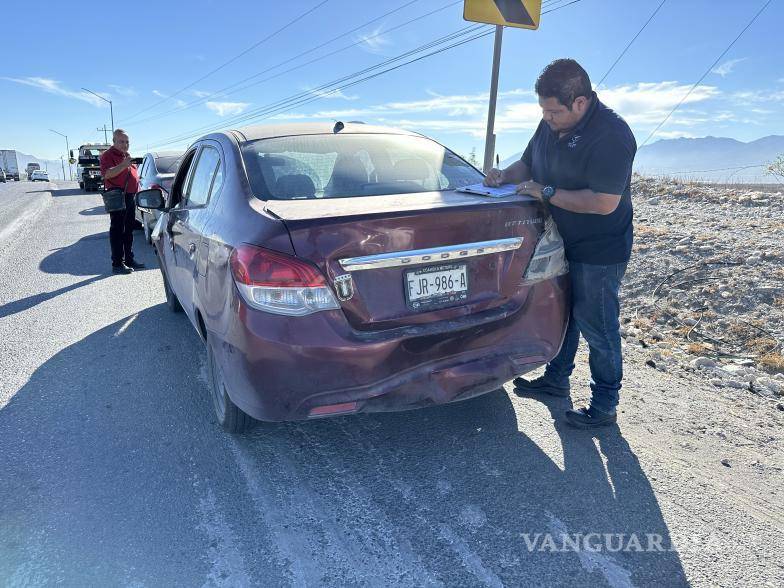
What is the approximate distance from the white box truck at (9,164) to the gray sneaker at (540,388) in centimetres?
7597

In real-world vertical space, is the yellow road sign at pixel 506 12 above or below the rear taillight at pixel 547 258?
above

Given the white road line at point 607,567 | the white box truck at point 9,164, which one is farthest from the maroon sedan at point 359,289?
the white box truck at point 9,164

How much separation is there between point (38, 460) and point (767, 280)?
5.78 m

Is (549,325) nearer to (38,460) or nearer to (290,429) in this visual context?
(290,429)

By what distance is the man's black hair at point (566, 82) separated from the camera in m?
2.83

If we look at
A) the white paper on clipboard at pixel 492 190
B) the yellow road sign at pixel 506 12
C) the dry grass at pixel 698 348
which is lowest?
the dry grass at pixel 698 348

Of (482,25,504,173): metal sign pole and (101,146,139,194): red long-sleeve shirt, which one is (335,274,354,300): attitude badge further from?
(101,146,139,194): red long-sleeve shirt

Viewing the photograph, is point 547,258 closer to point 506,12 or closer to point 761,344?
point 761,344

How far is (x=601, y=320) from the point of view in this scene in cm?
307

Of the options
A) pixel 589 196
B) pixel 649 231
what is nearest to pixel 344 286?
pixel 589 196

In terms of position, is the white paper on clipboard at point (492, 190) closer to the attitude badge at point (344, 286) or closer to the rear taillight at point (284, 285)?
the attitude badge at point (344, 286)

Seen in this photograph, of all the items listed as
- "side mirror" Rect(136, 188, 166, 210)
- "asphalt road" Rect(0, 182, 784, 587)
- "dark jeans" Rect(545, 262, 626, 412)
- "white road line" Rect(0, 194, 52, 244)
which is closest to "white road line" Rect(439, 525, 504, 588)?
"asphalt road" Rect(0, 182, 784, 587)

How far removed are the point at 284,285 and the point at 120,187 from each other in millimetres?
6679

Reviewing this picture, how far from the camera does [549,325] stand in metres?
2.91
